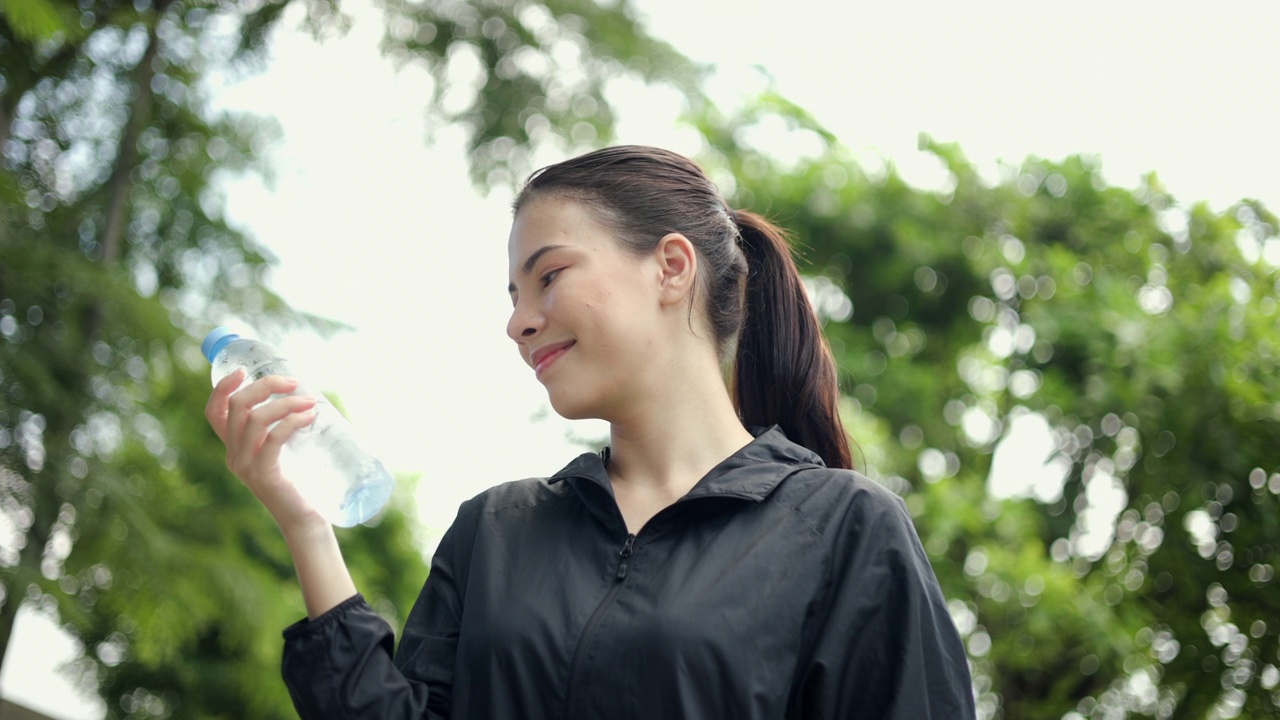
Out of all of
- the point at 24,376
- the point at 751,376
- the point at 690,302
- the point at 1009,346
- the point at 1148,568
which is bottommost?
the point at 1148,568

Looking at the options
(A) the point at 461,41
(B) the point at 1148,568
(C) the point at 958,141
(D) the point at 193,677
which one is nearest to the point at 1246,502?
(B) the point at 1148,568

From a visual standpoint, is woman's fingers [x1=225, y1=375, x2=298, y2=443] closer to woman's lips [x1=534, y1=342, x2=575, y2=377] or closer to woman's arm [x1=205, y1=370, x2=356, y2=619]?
woman's arm [x1=205, y1=370, x2=356, y2=619]

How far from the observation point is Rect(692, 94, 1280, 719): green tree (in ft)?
8.94

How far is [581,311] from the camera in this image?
134cm

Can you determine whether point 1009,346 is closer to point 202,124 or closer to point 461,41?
point 461,41

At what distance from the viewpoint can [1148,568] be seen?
3.02 metres

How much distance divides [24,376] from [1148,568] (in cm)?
262

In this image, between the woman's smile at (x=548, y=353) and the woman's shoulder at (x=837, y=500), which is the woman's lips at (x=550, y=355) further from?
the woman's shoulder at (x=837, y=500)

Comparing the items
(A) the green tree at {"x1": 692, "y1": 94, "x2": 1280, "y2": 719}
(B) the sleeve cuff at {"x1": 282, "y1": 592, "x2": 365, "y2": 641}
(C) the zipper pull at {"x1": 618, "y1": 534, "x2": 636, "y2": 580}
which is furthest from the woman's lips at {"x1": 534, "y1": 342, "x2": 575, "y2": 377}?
(A) the green tree at {"x1": 692, "y1": 94, "x2": 1280, "y2": 719}

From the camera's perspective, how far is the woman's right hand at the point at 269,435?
1283mm

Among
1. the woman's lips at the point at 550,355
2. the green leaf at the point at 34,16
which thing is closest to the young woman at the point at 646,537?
the woman's lips at the point at 550,355

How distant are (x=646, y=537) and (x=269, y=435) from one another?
42 cm

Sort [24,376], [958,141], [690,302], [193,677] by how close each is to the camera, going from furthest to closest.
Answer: [958,141] → [193,677] → [24,376] → [690,302]

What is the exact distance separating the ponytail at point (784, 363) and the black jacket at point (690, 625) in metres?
0.16
